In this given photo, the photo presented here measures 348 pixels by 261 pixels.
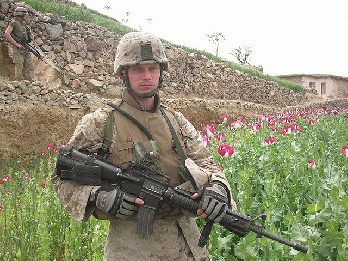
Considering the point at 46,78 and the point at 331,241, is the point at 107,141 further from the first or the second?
the point at 46,78

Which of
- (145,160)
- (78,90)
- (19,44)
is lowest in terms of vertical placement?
(145,160)

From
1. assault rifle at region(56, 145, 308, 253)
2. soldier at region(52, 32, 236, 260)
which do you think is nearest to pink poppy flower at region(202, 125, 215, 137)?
soldier at region(52, 32, 236, 260)

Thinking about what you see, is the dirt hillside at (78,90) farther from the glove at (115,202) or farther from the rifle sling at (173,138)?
the glove at (115,202)

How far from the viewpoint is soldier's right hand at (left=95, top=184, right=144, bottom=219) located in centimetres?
170

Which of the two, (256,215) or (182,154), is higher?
(182,154)

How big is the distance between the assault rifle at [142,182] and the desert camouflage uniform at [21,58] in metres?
A: 8.54

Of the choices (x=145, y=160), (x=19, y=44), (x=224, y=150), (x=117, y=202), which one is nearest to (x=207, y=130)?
(x=224, y=150)

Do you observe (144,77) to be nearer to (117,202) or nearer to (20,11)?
(117,202)

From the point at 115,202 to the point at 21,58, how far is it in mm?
9364

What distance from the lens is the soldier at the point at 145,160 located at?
1.82m

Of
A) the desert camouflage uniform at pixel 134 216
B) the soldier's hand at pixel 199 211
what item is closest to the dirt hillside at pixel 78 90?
the desert camouflage uniform at pixel 134 216

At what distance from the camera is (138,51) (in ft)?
6.69

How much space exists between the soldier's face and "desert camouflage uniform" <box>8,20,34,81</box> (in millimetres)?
8325

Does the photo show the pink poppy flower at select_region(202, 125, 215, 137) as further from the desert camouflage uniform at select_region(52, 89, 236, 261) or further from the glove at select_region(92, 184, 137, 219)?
the glove at select_region(92, 184, 137, 219)
